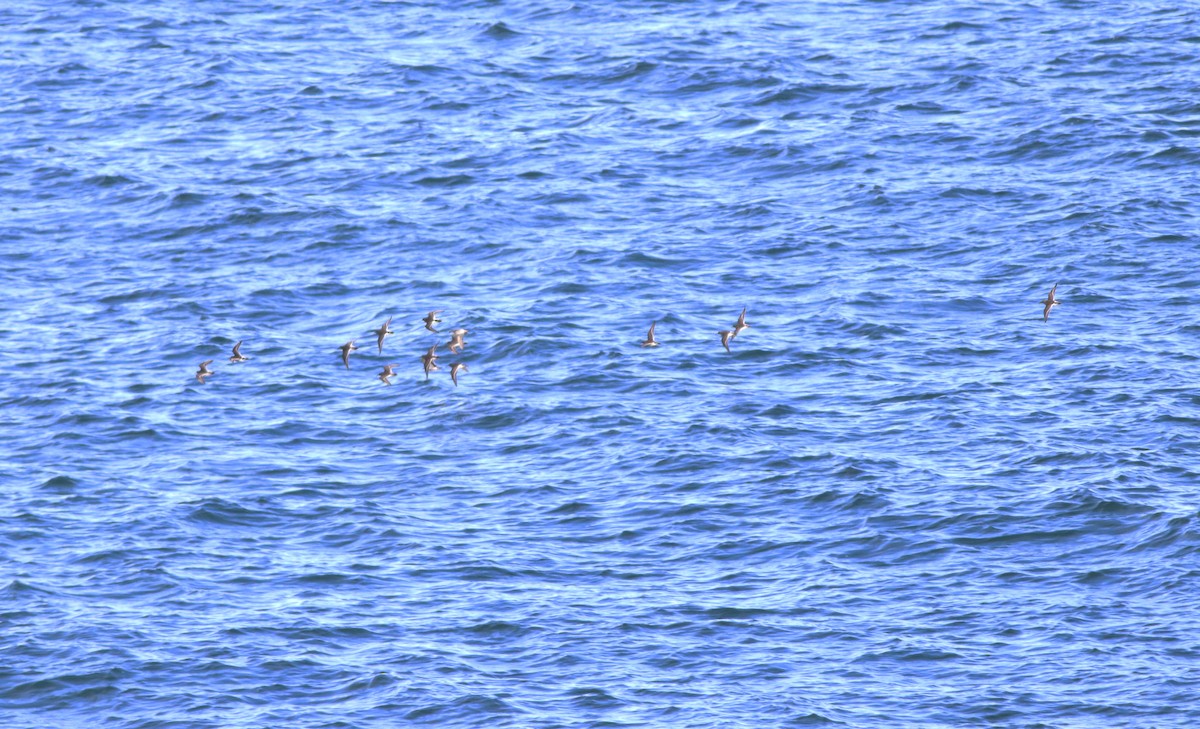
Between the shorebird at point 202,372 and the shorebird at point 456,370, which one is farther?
the shorebird at point 456,370

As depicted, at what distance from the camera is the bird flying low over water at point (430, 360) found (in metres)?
42.5

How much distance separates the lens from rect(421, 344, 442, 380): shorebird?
139 ft

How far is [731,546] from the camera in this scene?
36969 millimetres

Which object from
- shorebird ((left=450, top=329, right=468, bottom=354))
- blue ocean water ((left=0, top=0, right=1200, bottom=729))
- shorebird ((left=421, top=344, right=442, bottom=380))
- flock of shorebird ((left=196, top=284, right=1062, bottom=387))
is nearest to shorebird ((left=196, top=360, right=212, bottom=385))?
flock of shorebird ((left=196, top=284, right=1062, bottom=387))

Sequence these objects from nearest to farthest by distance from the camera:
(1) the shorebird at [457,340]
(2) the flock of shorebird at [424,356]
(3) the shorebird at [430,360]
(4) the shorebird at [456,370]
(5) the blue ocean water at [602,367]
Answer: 1. (5) the blue ocean water at [602,367]
2. (2) the flock of shorebird at [424,356]
3. (1) the shorebird at [457,340]
4. (4) the shorebird at [456,370]
5. (3) the shorebird at [430,360]

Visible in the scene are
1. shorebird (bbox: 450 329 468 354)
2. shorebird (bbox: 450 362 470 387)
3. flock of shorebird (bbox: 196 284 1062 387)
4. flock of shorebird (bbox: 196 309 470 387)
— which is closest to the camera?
flock of shorebird (bbox: 196 284 1062 387)

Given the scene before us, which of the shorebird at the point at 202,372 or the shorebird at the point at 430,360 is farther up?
the shorebird at the point at 202,372

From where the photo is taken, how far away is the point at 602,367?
4494 cm

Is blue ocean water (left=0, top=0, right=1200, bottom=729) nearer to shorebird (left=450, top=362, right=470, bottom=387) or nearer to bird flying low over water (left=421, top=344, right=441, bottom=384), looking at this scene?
bird flying low over water (left=421, top=344, right=441, bottom=384)

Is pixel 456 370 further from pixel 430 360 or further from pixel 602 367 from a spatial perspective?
pixel 602 367

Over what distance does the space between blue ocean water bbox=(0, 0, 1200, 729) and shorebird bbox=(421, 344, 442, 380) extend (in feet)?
1.71

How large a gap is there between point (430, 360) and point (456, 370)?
3.98 feet

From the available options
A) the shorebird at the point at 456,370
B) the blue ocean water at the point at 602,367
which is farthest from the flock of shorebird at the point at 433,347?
the blue ocean water at the point at 602,367

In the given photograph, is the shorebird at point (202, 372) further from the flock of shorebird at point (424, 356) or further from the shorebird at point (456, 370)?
the shorebird at point (456, 370)
